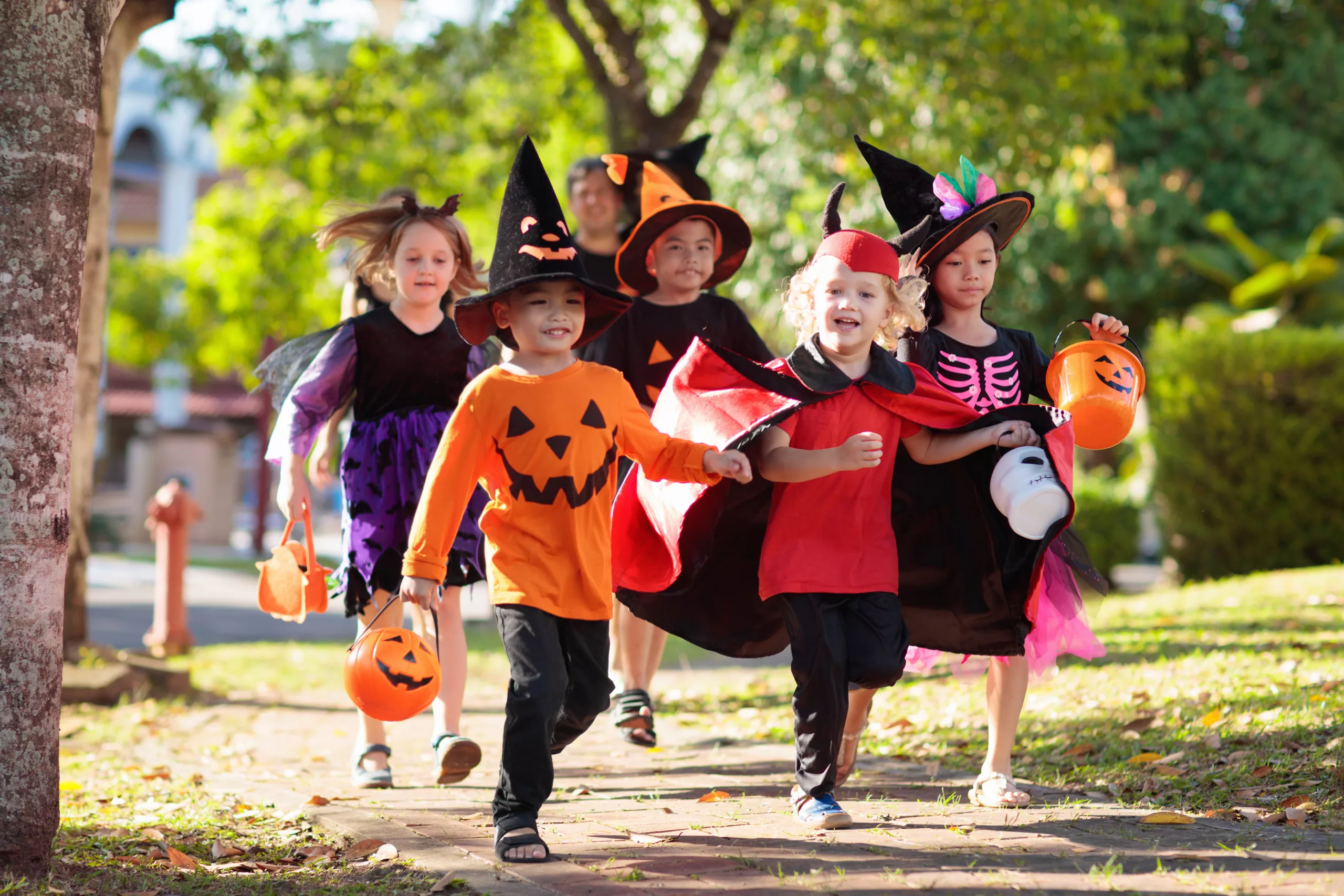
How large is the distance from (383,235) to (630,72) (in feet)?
17.6

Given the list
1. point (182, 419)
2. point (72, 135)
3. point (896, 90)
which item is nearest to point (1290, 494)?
point (896, 90)

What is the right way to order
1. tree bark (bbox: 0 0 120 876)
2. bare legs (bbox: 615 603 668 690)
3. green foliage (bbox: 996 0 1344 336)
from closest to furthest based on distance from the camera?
tree bark (bbox: 0 0 120 876), bare legs (bbox: 615 603 668 690), green foliage (bbox: 996 0 1344 336)

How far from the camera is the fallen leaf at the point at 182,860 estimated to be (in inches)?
156

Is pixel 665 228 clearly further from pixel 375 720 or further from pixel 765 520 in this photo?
pixel 375 720

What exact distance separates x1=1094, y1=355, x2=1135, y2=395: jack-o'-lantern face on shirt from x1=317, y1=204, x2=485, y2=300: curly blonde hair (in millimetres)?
2460

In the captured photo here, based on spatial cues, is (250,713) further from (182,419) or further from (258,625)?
(182,419)

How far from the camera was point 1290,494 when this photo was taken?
40.4 feet

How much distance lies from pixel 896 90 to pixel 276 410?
801 centimetres

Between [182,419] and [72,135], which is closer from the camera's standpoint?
[72,135]

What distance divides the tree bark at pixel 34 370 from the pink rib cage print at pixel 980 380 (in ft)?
8.96

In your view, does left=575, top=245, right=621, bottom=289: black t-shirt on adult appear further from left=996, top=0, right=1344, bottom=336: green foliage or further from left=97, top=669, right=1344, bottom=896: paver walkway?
left=996, top=0, right=1344, bottom=336: green foliage

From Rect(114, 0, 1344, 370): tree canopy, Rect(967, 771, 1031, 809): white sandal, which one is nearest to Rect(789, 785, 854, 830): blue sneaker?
Rect(967, 771, 1031, 809): white sandal

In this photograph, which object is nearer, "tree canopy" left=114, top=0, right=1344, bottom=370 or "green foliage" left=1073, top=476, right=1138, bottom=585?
"tree canopy" left=114, top=0, right=1344, bottom=370

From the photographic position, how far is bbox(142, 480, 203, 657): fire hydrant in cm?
1065
